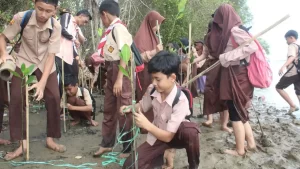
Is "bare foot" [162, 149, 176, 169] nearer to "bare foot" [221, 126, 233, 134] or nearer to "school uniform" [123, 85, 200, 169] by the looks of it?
"school uniform" [123, 85, 200, 169]

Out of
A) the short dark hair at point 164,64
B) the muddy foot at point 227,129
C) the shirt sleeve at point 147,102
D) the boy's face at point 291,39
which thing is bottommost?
the muddy foot at point 227,129

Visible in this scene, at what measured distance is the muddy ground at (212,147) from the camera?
3187mm

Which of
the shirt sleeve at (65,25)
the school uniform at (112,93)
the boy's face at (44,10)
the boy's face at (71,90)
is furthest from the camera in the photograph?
the shirt sleeve at (65,25)

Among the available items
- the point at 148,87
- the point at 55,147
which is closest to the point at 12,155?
the point at 55,147

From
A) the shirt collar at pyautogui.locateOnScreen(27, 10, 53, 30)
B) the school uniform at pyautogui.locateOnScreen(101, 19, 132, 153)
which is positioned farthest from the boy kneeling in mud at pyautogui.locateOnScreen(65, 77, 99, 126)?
the shirt collar at pyautogui.locateOnScreen(27, 10, 53, 30)

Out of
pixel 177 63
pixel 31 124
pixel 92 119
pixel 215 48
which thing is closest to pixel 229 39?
pixel 215 48

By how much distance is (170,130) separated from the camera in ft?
8.30

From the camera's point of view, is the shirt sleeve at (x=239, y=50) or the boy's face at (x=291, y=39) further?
the boy's face at (x=291, y=39)

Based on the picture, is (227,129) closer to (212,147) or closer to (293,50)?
(212,147)

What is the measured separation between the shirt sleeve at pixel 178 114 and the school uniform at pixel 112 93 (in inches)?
25.3

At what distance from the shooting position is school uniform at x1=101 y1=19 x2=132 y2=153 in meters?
3.08

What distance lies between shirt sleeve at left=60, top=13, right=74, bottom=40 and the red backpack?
2563mm

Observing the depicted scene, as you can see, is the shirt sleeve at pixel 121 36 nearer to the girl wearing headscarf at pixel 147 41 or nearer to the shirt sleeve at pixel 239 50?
the shirt sleeve at pixel 239 50

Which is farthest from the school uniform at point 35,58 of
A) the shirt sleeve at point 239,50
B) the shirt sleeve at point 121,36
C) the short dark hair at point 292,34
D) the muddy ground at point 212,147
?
the short dark hair at point 292,34
